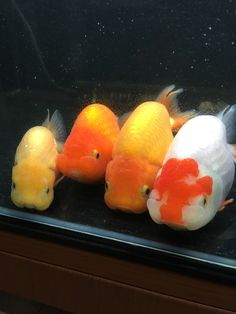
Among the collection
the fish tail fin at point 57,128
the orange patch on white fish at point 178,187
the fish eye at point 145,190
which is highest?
the fish tail fin at point 57,128

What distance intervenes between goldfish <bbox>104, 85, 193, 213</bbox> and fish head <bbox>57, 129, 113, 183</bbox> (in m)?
0.06

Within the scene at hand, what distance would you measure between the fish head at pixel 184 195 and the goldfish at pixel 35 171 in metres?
0.29

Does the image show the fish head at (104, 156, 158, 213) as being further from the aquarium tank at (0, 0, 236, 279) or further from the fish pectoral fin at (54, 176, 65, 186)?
the fish pectoral fin at (54, 176, 65, 186)

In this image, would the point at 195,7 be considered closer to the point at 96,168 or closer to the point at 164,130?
the point at 164,130

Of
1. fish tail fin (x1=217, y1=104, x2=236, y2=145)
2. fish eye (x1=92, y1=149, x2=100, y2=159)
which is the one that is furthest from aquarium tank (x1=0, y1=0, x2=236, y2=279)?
fish tail fin (x1=217, y1=104, x2=236, y2=145)

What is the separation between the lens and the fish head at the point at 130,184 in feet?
3.56

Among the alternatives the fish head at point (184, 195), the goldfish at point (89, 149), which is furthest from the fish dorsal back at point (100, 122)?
the fish head at point (184, 195)

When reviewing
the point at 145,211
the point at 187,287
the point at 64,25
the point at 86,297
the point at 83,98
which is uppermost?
the point at 64,25

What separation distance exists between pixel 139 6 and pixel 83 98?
422 mm

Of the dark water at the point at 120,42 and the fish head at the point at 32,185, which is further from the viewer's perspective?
the dark water at the point at 120,42

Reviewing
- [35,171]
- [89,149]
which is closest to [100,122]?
[89,149]

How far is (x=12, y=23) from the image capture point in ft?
6.43

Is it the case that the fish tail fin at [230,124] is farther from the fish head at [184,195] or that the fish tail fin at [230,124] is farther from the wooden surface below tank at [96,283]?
the wooden surface below tank at [96,283]

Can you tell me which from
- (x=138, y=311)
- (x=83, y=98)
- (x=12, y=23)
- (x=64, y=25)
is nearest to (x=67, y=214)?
(x=138, y=311)
